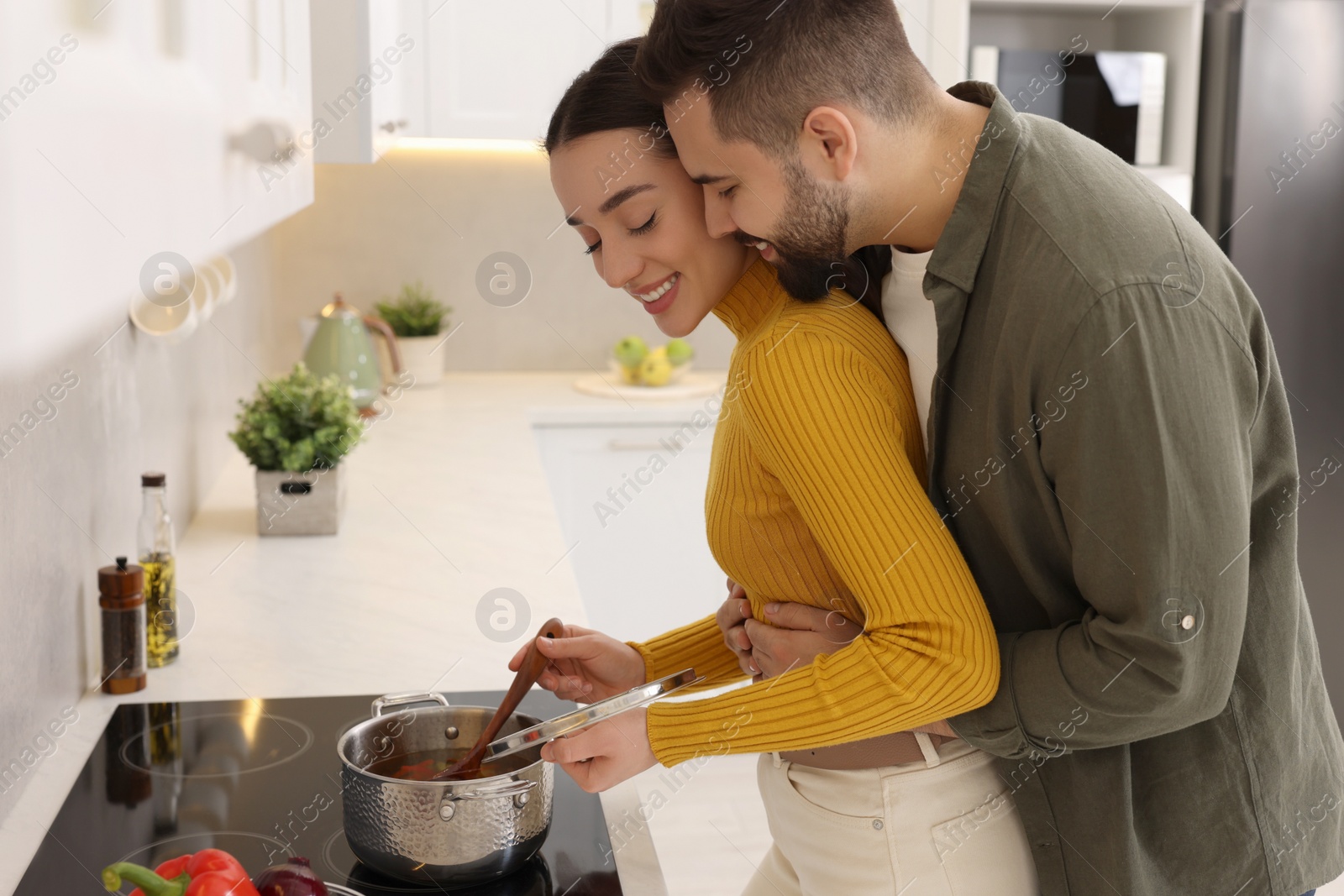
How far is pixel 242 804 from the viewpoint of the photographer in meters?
1.18

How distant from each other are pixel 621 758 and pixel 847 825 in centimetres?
21

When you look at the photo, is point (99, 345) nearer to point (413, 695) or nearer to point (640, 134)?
point (413, 695)

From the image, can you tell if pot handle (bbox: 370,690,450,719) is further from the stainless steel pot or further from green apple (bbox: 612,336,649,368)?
green apple (bbox: 612,336,649,368)

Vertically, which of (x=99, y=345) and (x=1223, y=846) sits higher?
(x=99, y=345)

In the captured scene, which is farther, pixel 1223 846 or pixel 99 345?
pixel 99 345

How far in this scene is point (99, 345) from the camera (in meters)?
1.57

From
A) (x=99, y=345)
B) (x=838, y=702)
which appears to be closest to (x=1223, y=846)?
(x=838, y=702)

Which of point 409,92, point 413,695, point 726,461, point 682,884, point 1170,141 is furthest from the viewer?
point 409,92

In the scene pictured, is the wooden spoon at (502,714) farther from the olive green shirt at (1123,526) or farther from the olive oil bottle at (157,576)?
the olive oil bottle at (157,576)

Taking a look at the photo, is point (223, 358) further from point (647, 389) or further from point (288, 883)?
point (288, 883)

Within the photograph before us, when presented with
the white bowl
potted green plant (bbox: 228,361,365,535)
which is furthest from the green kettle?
the white bowl

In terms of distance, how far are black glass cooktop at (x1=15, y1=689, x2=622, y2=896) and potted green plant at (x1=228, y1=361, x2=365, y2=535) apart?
715 millimetres

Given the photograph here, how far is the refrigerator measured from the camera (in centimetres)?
255

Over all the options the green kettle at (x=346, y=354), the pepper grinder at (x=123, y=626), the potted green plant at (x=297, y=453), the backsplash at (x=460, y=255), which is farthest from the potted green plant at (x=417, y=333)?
the pepper grinder at (x=123, y=626)
